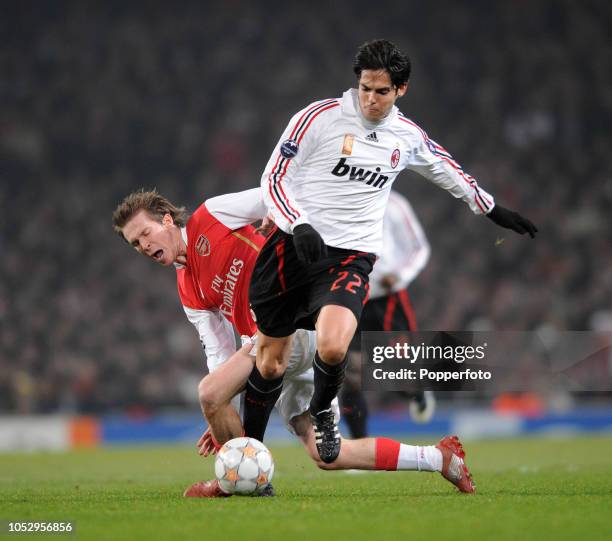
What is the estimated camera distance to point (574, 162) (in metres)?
20.4

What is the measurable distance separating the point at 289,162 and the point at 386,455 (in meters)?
1.79

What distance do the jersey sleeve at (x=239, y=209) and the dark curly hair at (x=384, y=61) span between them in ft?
3.79

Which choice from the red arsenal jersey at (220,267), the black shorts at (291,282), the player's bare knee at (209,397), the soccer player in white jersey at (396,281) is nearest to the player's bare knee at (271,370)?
the black shorts at (291,282)

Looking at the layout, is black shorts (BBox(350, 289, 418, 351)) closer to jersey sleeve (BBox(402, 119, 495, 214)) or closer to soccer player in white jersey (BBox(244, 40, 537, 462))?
jersey sleeve (BBox(402, 119, 495, 214))

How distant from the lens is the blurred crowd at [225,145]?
1820 centimetres

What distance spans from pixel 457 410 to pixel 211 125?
869 cm

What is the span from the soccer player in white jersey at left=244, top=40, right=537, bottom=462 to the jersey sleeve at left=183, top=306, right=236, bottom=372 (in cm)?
59

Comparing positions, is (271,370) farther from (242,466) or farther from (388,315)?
(388,315)

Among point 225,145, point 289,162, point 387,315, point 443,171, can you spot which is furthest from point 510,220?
point 225,145

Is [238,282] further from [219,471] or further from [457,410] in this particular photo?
[457,410]

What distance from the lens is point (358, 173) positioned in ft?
19.2

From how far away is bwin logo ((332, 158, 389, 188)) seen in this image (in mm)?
5828

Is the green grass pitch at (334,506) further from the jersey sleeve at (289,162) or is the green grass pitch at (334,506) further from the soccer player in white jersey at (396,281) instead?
the jersey sleeve at (289,162)

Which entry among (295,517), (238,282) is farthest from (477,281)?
(295,517)
